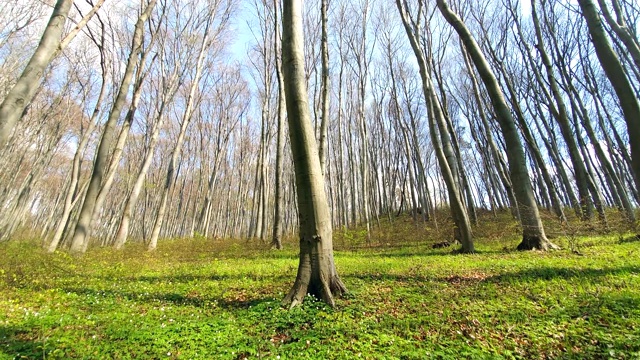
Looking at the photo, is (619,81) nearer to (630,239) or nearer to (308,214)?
(630,239)

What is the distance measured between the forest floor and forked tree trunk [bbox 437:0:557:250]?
3.86 feet

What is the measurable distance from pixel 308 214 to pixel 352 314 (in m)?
1.42

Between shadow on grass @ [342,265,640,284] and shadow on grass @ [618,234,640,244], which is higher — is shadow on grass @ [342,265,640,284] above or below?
below

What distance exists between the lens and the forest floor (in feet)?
8.73

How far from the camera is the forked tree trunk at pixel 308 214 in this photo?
3809 millimetres

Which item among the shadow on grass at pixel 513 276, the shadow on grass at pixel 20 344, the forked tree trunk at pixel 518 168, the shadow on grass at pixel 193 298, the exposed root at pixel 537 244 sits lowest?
the shadow on grass at pixel 20 344

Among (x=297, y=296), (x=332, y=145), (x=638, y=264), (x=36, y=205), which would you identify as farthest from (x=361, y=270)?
(x=36, y=205)

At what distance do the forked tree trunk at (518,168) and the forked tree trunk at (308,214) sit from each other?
5807 mm

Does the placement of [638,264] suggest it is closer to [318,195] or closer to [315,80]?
[318,195]

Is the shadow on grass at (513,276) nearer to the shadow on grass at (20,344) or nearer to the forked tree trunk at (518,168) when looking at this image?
the forked tree trunk at (518,168)

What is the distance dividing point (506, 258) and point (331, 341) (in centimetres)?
540

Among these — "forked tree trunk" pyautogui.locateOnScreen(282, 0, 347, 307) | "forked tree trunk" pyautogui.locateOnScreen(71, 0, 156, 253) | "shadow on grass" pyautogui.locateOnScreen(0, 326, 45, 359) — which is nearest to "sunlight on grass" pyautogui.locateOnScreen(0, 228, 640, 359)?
"shadow on grass" pyautogui.locateOnScreen(0, 326, 45, 359)

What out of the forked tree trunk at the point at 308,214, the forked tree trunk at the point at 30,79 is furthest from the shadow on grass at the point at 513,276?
the forked tree trunk at the point at 30,79

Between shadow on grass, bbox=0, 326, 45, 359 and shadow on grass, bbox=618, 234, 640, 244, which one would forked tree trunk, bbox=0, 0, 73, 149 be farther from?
shadow on grass, bbox=618, 234, 640, 244
